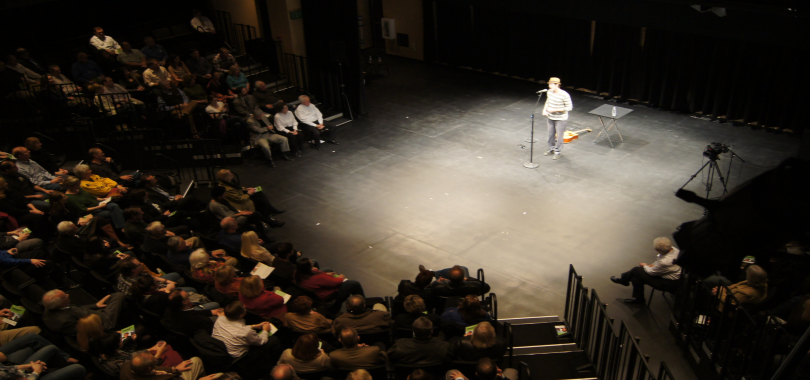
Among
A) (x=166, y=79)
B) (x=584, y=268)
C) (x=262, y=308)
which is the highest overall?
(x=166, y=79)

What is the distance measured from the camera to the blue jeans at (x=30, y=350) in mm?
4486

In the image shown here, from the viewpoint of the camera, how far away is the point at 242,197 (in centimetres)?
754

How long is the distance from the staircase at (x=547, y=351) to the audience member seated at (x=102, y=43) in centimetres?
890

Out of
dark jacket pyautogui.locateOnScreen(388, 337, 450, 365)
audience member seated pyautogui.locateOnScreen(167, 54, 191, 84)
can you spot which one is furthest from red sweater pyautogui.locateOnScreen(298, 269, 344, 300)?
audience member seated pyautogui.locateOnScreen(167, 54, 191, 84)

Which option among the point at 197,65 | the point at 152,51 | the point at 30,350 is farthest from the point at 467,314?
the point at 152,51

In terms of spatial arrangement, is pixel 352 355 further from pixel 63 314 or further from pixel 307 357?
pixel 63 314

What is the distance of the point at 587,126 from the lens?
36.5 feet

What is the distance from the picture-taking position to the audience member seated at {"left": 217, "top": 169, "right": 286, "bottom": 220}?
24.2 feet

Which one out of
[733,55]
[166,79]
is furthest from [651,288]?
[166,79]

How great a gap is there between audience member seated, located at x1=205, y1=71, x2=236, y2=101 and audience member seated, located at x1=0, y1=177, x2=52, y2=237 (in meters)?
4.12

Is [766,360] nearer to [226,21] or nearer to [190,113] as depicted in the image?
[190,113]

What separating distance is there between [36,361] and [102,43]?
807cm

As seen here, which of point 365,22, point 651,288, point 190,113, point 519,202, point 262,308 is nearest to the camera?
point 262,308

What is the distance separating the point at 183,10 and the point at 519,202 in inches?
374
